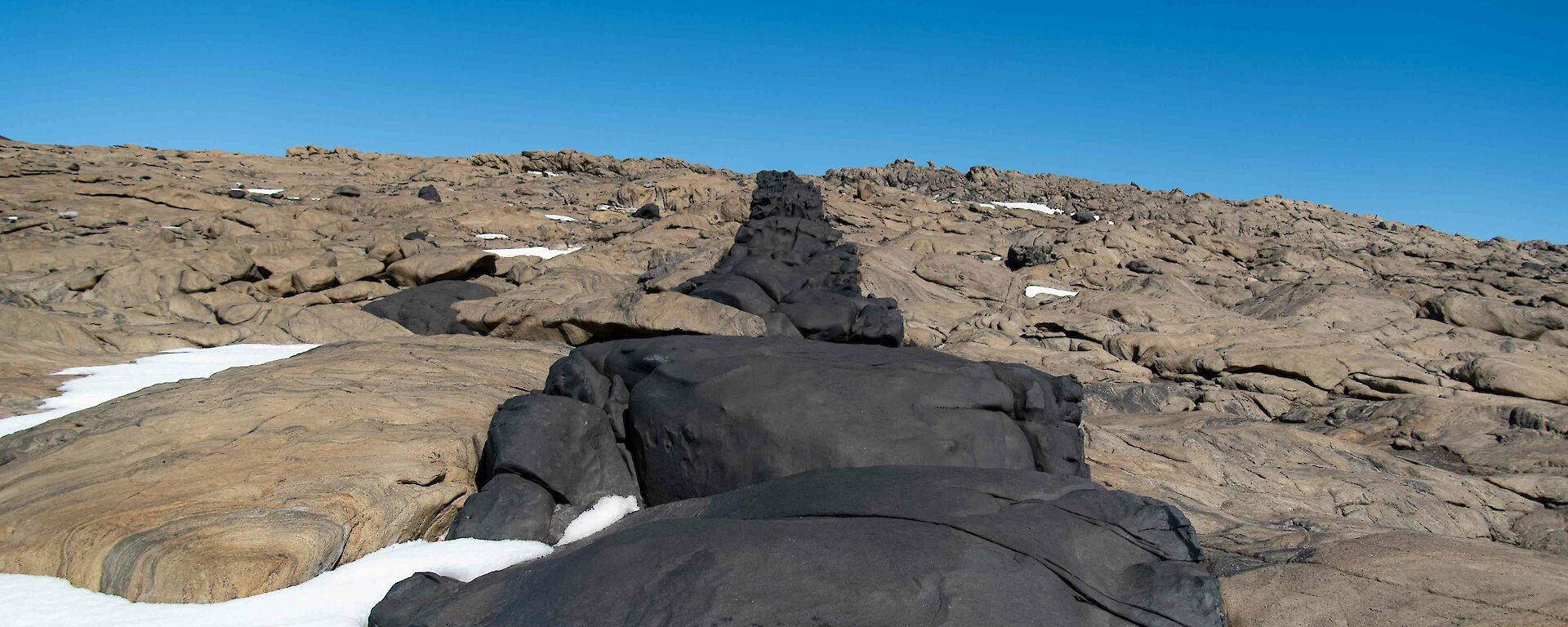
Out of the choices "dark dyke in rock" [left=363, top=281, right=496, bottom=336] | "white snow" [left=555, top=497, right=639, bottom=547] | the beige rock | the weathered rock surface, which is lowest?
"white snow" [left=555, top=497, right=639, bottom=547]

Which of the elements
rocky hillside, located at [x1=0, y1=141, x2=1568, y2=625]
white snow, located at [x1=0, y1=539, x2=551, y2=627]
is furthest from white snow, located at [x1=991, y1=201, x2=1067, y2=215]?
white snow, located at [x1=0, y1=539, x2=551, y2=627]

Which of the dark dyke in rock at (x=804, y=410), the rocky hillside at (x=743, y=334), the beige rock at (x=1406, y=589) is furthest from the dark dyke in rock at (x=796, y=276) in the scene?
the beige rock at (x=1406, y=589)

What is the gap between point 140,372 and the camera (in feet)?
31.9

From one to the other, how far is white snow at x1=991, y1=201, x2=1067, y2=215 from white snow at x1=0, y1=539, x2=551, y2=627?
37269mm

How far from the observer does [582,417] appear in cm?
Result: 696

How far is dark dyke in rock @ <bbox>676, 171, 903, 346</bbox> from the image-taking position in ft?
40.2

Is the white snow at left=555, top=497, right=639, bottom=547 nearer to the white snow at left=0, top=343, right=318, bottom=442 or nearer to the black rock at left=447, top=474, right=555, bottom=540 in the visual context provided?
the black rock at left=447, top=474, right=555, bottom=540

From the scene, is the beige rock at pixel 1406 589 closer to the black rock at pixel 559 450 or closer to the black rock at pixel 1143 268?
the black rock at pixel 559 450

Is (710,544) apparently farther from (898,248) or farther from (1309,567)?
(898,248)

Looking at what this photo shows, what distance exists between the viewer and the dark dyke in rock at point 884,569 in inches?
144

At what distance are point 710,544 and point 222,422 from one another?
16.0 feet

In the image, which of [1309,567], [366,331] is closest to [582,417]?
[1309,567]

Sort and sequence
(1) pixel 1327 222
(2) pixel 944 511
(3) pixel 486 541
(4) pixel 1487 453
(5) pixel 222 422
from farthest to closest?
(1) pixel 1327 222 < (4) pixel 1487 453 < (5) pixel 222 422 < (3) pixel 486 541 < (2) pixel 944 511

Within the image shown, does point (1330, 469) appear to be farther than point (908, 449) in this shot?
Yes
